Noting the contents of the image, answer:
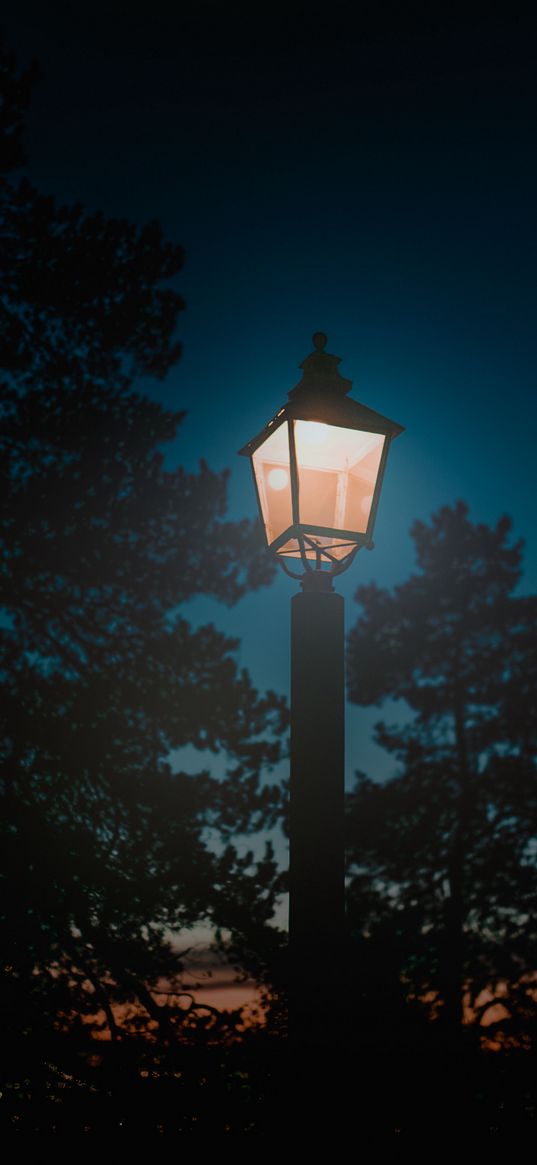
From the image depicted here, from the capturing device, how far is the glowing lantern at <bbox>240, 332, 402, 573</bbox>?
362cm

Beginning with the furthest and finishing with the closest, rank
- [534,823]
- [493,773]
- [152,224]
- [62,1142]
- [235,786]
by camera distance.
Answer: [493,773] < [534,823] < [152,224] < [235,786] < [62,1142]

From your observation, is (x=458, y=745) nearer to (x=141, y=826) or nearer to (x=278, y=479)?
(x=141, y=826)

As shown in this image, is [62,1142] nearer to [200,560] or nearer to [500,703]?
[200,560]

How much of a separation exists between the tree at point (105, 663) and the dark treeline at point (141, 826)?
3 cm

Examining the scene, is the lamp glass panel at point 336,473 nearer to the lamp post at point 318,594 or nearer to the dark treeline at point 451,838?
the lamp post at point 318,594

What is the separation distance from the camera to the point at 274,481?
381 cm

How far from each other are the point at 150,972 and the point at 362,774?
11180mm

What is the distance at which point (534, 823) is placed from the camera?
51.1 feet

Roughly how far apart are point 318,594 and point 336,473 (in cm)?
58

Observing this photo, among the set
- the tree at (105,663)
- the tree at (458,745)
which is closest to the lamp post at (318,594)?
the tree at (105,663)

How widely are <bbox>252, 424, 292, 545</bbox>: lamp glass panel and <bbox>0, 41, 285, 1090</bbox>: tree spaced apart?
4107 millimetres

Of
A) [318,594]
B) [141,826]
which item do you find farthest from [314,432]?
[141,826]

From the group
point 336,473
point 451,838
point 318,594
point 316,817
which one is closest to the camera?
point 316,817

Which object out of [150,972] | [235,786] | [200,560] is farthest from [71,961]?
[200,560]
